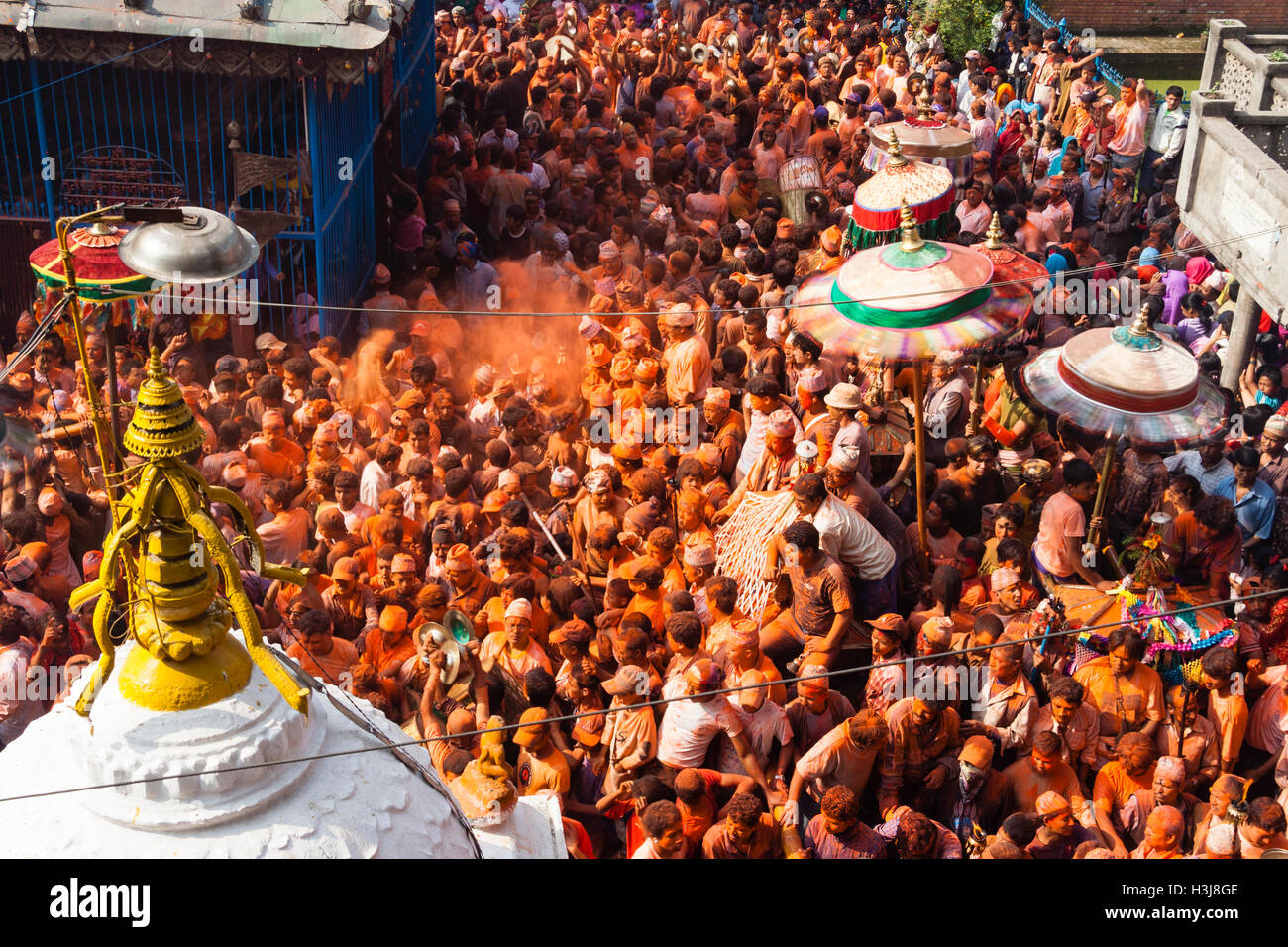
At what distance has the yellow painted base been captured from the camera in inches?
146

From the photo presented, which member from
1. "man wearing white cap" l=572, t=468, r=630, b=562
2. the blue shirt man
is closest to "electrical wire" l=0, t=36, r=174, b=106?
"man wearing white cap" l=572, t=468, r=630, b=562

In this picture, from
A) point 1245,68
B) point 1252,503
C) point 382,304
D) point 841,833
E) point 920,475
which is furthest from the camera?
point 1245,68

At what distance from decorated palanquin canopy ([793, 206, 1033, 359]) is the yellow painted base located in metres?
5.82

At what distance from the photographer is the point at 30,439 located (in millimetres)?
4590

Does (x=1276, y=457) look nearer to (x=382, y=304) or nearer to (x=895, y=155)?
(x=895, y=155)

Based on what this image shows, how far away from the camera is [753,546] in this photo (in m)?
8.33

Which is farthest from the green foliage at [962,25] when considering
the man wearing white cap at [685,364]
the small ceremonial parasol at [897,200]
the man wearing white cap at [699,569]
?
the man wearing white cap at [699,569]

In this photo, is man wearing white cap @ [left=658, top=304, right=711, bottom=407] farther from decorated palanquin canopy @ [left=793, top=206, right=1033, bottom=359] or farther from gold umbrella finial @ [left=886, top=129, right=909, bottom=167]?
gold umbrella finial @ [left=886, top=129, right=909, bottom=167]

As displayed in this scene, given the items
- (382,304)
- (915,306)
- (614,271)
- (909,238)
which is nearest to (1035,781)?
(915,306)

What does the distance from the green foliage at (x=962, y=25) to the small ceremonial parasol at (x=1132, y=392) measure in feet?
45.7

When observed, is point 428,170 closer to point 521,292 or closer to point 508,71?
point 508,71

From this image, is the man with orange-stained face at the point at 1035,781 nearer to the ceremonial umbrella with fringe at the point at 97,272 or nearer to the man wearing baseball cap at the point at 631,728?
the man wearing baseball cap at the point at 631,728

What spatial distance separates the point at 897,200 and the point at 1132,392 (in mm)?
3390

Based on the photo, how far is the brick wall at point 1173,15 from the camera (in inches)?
1065
